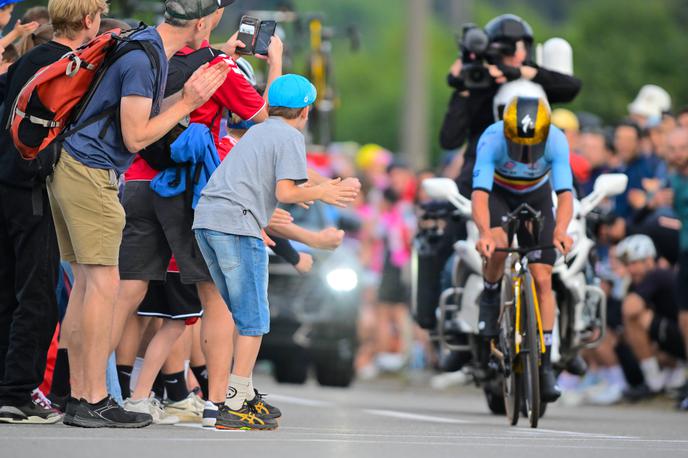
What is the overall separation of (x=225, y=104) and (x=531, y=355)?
2.58m

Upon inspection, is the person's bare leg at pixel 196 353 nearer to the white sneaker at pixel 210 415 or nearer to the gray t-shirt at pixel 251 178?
the white sneaker at pixel 210 415

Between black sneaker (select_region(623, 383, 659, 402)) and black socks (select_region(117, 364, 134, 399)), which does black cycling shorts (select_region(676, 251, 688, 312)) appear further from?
black socks (select_region(117, 364, 134, 399))

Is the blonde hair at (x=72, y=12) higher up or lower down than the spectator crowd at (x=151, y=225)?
higher up

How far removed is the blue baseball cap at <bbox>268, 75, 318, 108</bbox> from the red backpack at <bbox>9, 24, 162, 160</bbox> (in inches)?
26.5

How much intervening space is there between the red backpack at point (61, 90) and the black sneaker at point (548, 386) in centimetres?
345

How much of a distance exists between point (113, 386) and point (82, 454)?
2.60 metres

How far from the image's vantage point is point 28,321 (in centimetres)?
1062

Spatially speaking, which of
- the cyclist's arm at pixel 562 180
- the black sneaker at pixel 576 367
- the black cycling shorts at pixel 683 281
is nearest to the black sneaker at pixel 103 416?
the cyclist's arm at pixel 562 180

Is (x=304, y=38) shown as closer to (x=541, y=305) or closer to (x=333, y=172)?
(x=333, y=172)

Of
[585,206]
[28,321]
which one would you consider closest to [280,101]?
[28,321]

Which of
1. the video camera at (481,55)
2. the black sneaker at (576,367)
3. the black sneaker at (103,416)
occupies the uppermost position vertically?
the video camera at (481,55)

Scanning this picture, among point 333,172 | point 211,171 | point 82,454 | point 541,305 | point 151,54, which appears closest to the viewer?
point 82,454

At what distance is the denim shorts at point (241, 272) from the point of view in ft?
34.4

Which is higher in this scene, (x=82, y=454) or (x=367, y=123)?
(x=367, y=123)
